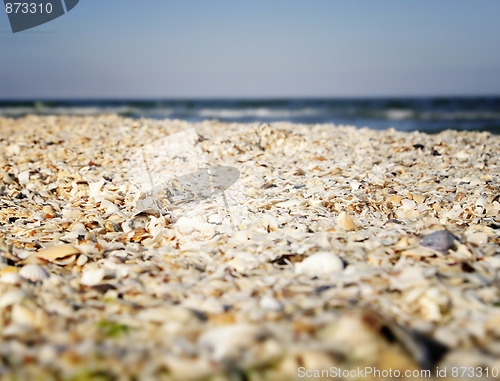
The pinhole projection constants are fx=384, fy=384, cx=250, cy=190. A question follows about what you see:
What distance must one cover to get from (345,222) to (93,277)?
155 centimetres

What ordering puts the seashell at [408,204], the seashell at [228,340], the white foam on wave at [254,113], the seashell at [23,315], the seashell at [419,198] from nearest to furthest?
the seashell at [228,340]
the seashell at [23,315]
the seashell at [408,204]
the seashell at [419,198]
the white foam on wave at [254,113]

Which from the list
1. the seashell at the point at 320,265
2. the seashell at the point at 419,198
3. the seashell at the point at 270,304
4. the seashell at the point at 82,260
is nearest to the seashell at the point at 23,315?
the seashell at the point at 82,260

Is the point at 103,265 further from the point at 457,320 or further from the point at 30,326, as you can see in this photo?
the point at 457,320

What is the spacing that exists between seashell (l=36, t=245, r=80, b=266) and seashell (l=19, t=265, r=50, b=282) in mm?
212

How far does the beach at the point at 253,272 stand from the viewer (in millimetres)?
1184

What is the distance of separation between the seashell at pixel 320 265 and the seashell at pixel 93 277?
0.99 meters

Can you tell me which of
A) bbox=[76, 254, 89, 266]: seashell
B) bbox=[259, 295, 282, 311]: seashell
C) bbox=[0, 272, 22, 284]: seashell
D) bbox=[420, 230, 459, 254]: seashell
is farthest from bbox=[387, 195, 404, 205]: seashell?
bbox=[0, 272, 22, 284]: seashell

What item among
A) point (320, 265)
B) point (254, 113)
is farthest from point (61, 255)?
point (254, 113)

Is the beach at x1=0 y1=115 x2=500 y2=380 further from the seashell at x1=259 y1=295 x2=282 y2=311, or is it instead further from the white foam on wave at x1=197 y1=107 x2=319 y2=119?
the white foam on wave at x1=197 y1=107 x2=319 y2=119

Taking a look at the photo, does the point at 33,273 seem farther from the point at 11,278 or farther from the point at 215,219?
the point at 215,219

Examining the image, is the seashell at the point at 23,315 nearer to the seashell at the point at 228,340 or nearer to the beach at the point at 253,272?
the beach at the point at 253,272

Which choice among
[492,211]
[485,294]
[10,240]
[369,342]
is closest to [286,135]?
[492,211]

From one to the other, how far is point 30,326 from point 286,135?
Result: 191 inches

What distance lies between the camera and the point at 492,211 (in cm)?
279
